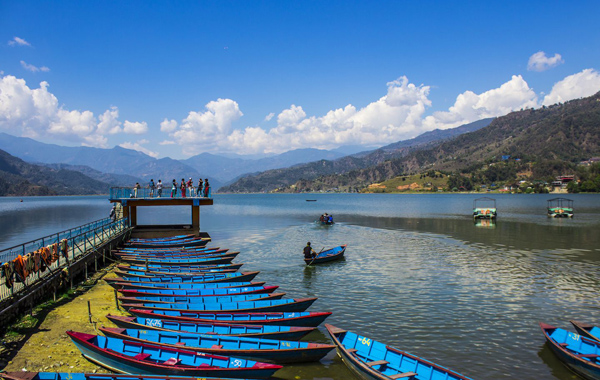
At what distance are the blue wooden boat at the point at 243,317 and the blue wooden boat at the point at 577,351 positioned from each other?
936cm

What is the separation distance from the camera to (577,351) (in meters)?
15.4

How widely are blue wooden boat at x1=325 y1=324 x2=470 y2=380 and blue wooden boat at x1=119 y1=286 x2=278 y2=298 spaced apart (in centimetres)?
678

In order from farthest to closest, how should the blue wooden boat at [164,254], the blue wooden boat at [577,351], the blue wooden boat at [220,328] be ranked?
the blue wooden boat at [164,254]
the blue wooden boat at [220,328]
the blue wooden boat at [577,351]

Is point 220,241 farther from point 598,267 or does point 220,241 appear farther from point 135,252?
point 598,267

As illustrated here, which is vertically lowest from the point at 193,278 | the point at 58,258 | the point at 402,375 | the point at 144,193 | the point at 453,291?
the point at 453,291

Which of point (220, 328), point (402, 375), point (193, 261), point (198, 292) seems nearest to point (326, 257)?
point (193, 261)

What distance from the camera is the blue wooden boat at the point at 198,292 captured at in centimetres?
2084

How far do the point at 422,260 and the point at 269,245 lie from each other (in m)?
19.7

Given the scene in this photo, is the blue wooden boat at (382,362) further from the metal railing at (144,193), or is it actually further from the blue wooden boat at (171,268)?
the metal railing at (144,193)

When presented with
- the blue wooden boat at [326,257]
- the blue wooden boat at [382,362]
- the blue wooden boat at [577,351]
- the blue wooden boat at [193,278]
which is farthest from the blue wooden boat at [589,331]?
the blue wooden boat at [326,257]

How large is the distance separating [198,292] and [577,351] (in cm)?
1750

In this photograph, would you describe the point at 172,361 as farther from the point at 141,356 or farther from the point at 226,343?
the point at 226,343

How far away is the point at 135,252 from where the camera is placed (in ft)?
118

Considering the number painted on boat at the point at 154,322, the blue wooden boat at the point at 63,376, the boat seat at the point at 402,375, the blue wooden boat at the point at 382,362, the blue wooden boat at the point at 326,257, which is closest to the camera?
the blue wooden boat at the point at 63,376
